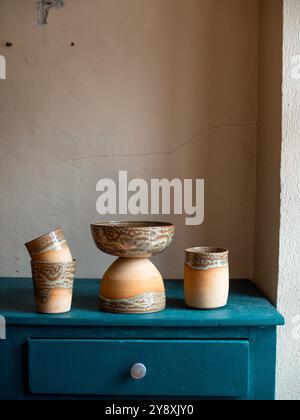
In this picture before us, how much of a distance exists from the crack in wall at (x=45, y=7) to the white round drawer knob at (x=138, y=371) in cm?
103

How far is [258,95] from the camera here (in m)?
1.60

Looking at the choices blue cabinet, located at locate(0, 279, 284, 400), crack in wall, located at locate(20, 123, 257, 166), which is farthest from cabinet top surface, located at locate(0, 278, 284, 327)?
crack in wall, located at locate(20, 123, 257, 166)

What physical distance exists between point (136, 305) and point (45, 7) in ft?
3.08

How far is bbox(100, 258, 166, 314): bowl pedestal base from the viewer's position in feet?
4.13

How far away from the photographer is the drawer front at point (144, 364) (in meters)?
1.22

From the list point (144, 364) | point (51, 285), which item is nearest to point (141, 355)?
point (144, 364)

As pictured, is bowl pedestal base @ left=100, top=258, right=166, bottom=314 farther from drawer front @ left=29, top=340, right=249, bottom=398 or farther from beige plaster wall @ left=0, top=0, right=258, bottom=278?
beige plaster wall @ left=0, top=0, right=258, bottom=278

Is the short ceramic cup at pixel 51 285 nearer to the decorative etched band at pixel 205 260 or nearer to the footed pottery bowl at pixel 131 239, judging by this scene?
the footed pottery bowl at pixel 131 239

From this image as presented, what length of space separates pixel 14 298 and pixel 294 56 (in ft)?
3.02

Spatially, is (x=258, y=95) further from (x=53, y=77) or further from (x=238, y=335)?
(x=238, y=335)

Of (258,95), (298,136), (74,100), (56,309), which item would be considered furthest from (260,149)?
(56,309)

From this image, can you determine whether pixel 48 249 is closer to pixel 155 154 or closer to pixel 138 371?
pixel 138 371

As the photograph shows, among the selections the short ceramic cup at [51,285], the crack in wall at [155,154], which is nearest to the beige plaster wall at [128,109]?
the crack in wall at [155,154]

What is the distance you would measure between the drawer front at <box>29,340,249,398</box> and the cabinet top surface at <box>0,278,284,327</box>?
0.15ft
